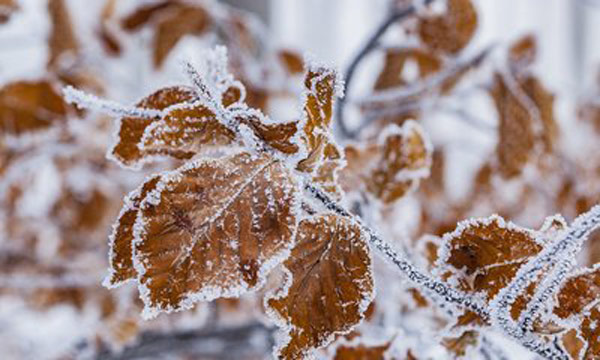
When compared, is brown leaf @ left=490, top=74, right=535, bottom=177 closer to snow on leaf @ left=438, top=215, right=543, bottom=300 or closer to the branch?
the branch

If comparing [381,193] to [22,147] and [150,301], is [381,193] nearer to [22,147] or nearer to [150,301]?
A: [150,301]

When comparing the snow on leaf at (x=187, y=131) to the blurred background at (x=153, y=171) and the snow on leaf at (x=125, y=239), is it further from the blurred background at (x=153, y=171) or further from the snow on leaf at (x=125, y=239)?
the blurred background at (x=153, y=171)

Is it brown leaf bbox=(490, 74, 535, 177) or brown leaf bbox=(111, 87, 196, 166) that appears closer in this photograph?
brown leaf bbox=(111, 87, 196, 166)

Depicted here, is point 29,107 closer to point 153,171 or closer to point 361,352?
point 153,171

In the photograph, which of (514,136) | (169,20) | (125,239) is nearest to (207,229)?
(125,239)

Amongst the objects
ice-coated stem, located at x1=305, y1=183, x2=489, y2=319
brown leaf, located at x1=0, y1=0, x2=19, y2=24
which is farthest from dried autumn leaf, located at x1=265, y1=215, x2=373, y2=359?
brown leaf, located at x1=0, y1=0, x2=19, y2=24

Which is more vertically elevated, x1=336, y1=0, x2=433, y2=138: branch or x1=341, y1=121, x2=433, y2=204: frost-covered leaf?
x1=336, y1=0, x2=433, y2=138: branch

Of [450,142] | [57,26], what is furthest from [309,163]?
[450,142]
